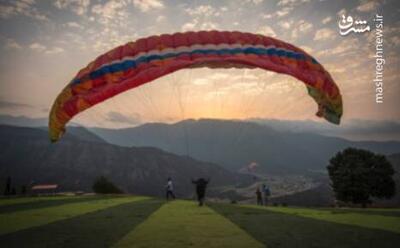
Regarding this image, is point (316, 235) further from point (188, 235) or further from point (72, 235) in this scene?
point (72, 235)

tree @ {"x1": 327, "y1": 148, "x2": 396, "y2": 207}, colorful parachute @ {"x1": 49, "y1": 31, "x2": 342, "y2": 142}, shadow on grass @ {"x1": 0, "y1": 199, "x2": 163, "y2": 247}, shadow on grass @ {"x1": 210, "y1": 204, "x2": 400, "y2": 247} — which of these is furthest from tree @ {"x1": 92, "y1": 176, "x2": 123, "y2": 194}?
shadow on grass @ {"x1": 210, "y1": 204, "x2": 400, "y2": 247}

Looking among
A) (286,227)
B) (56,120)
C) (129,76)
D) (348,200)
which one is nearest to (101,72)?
(129,76)

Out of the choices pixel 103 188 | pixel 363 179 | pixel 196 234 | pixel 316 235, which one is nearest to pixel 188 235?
pixel 196 234

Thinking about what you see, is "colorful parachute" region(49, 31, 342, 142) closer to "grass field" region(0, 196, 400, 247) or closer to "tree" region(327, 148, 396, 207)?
"grass field" region(0, 196, 400, 247)

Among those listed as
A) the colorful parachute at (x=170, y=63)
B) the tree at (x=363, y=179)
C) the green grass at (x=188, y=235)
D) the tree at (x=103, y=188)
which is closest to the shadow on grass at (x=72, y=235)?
the green grass at (x=188, y=235)

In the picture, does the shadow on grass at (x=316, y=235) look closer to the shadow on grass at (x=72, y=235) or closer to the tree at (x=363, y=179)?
the shadow on grass at (x=72, y=235)

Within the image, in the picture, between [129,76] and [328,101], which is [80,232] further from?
[328,101]
